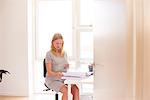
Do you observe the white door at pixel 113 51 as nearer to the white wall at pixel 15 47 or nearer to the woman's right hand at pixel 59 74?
the woman's right hand at pixel 59 74

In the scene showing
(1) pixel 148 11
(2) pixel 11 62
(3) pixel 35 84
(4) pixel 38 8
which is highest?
(4) pixel 38 8

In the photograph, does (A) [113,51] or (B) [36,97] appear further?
(B) [36,97]

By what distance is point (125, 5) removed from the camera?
47.9 inches

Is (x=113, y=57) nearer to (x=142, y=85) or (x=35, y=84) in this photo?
(x=142, y=85)

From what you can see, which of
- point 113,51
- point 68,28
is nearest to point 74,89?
point 68,28

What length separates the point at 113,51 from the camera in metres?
1.60

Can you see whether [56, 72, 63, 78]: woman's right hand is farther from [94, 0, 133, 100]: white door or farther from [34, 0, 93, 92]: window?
[94, 0, 133, 100]: white door

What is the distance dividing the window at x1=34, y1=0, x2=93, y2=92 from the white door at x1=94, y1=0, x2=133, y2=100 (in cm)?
334

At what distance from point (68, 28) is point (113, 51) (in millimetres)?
4145

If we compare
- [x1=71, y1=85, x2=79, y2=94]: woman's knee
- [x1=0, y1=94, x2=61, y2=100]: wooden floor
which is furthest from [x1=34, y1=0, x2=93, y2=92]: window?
[x1=71, y1=85, x2=79, y2=94]: woman's knee

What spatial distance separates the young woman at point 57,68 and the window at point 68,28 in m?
1.36

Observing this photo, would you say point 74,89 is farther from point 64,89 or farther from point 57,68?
point 57,68

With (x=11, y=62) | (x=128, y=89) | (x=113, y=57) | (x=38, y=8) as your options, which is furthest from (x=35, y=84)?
(x=128, y=89)

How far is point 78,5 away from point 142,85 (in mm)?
4656
